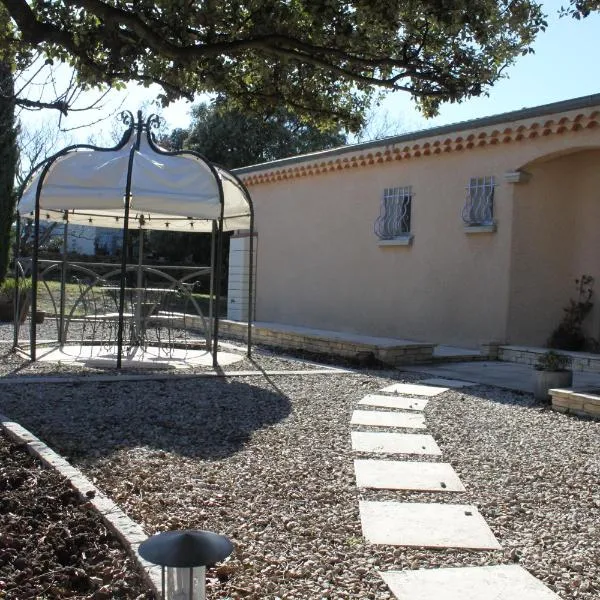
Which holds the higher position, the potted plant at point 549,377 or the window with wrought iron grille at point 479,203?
the window with wrought iron grille at point 479,203

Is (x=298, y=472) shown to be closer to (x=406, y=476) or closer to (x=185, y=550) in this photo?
(x=406, y=476)

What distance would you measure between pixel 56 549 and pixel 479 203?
9.29 metres

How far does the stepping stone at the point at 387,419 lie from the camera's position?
6.12 m

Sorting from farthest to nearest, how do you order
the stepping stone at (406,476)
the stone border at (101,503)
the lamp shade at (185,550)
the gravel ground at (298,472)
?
the stepping stone at (406,476) → the gravel ground at (298,472) → the stone border at (101,503) → the lamp shade at (185,550)

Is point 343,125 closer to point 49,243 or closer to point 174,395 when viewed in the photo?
point 174,395

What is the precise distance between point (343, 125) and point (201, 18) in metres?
1.64

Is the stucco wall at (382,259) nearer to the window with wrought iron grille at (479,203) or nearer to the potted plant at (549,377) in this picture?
the window with wrought iron grille at (479,203)

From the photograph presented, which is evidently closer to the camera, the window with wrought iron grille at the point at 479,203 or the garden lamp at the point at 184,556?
the garden lamp at the point at 184,556

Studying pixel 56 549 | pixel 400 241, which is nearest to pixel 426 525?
pixel 56 549

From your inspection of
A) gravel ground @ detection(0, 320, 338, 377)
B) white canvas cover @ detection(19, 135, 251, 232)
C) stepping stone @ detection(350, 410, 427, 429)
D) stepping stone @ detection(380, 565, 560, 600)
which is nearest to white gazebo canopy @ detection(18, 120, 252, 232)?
white canvas cover @ detection(19, 135, 251, 232)

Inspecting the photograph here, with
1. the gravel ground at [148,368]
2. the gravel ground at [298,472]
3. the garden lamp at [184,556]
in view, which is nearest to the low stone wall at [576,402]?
the gravel ground at [298,472]

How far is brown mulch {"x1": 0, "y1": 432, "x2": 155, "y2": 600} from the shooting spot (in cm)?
287

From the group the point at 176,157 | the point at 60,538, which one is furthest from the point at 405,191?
the point at 60,538

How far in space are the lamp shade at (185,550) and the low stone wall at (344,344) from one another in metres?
8.03
